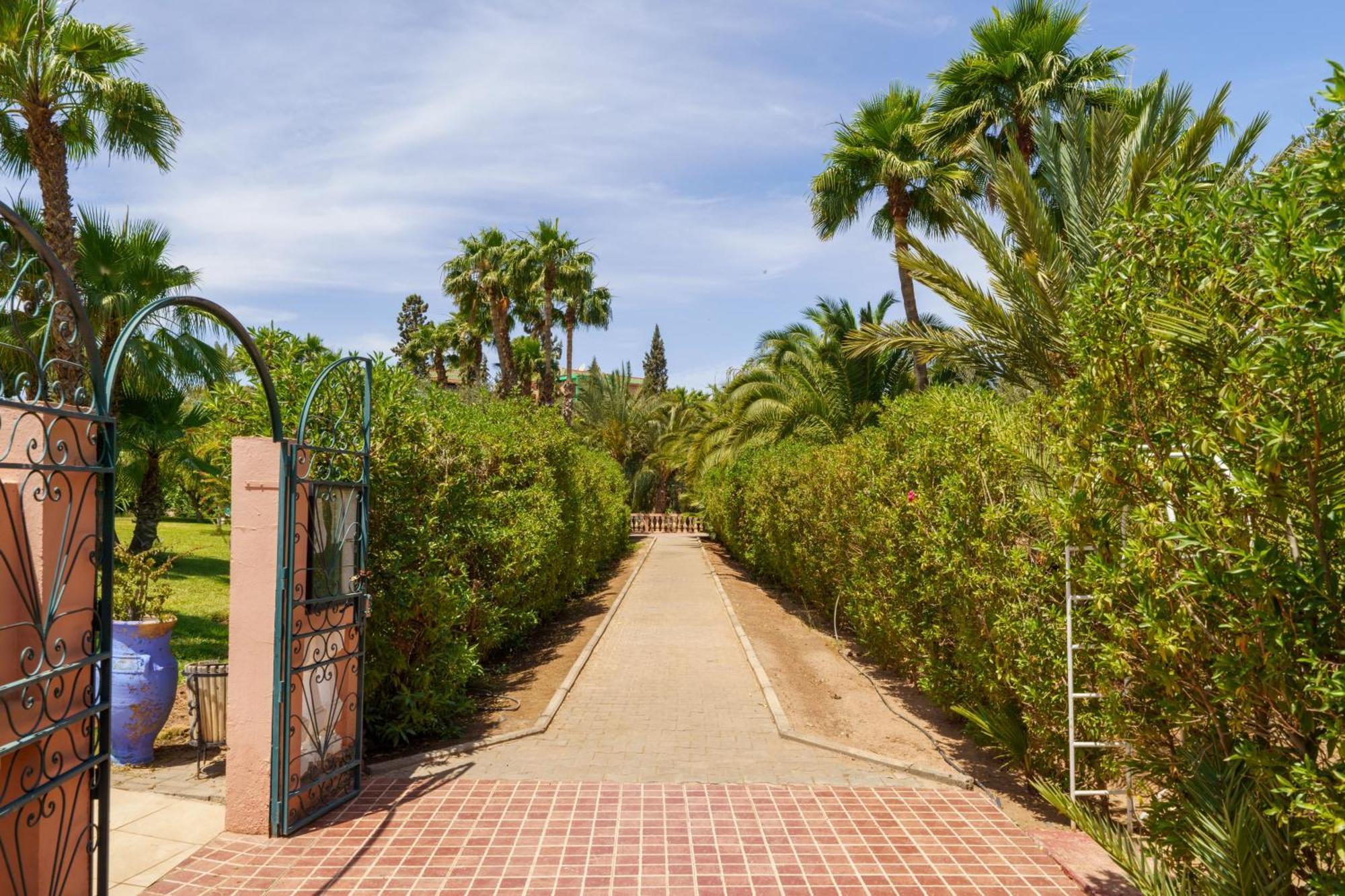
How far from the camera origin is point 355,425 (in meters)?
7.01

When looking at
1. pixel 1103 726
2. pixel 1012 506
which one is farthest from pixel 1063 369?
pixel 1103 726

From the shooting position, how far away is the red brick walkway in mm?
4668

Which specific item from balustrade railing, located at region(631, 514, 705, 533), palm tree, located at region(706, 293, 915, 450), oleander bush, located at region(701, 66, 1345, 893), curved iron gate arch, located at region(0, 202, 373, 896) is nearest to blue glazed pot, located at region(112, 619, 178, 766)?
curved iron gate arch, located at region(0, 202, 373, 896)

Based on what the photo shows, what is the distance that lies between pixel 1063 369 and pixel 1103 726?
5168mm

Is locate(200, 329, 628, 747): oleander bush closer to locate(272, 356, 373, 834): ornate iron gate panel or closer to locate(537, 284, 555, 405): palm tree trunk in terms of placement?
locate(272, 356, 373, 834): ornate iron gate panel

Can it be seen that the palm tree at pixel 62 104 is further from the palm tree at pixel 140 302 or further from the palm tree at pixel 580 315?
the palm tree at pixel 580 315

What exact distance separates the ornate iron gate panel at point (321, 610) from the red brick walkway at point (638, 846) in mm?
307

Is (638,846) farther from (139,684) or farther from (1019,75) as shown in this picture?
Answer: (1019,75)

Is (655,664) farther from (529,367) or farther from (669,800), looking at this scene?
(529,367)

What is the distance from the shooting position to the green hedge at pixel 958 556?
590cm

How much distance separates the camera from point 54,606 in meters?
3.40

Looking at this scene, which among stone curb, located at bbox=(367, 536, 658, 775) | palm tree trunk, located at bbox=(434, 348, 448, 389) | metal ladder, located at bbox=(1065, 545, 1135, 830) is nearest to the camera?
metal ladder, located at bbox=(1065, 545, 1135, 830)

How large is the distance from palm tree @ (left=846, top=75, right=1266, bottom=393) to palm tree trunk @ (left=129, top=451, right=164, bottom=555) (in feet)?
52.3

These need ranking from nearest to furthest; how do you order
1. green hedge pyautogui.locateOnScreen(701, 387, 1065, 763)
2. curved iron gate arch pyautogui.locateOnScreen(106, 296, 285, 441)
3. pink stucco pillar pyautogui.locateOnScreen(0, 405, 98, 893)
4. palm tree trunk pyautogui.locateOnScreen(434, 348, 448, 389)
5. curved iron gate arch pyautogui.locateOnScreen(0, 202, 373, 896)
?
curved iron gate arch pyautogui.locateOnScreen(0, 202, 373, 896)
pink stucco pillar pyautogui.locateOnScreen(0, 405, 98, 893)
curved iron gate arch pyautogui.locateOnScreen(106, 296, 285, 441)
green hedge pyautogui.locateOnScreen(701, 387, 1065, 763)
palm tree trunk pyautogui.locateOnScreen(434, 348, 448, 389)
